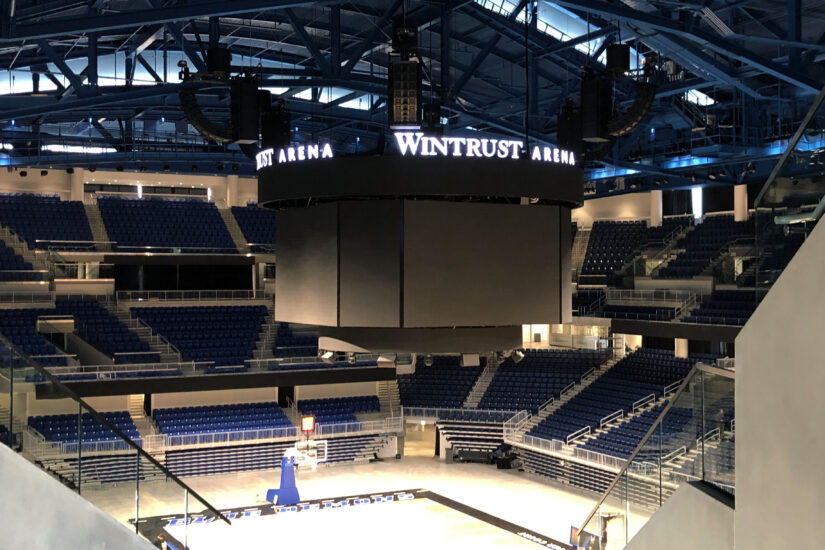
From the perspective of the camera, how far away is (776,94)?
2502cm

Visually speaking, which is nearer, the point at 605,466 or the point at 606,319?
the point at 605,466

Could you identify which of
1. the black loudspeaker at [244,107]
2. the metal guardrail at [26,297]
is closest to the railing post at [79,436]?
the black loudspeaker at [244,107]

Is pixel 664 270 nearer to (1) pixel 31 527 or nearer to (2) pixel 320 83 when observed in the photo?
(2) pixel 320 83

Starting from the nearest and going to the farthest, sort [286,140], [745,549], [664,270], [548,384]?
[745,549] → [286,140] → [548,384] → [664,270]

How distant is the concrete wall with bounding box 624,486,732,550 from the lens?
16.3ft

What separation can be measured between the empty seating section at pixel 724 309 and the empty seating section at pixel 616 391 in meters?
1.95

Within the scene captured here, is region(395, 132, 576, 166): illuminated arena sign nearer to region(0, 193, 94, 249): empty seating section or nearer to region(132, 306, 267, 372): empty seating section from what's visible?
region(132, 306, 267, 372): empty seating section

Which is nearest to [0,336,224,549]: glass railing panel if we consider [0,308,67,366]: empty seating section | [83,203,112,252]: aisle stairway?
[0,308,67,366]: empty seating section

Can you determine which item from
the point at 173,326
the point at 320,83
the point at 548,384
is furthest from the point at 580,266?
the point at 320,83

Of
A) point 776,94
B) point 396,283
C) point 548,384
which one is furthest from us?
point 548,384

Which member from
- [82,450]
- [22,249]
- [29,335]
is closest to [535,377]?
[29,335]

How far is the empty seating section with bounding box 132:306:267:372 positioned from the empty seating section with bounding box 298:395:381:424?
126 inches

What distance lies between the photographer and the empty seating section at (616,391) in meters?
32.6

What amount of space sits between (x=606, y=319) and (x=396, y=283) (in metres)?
22.6
